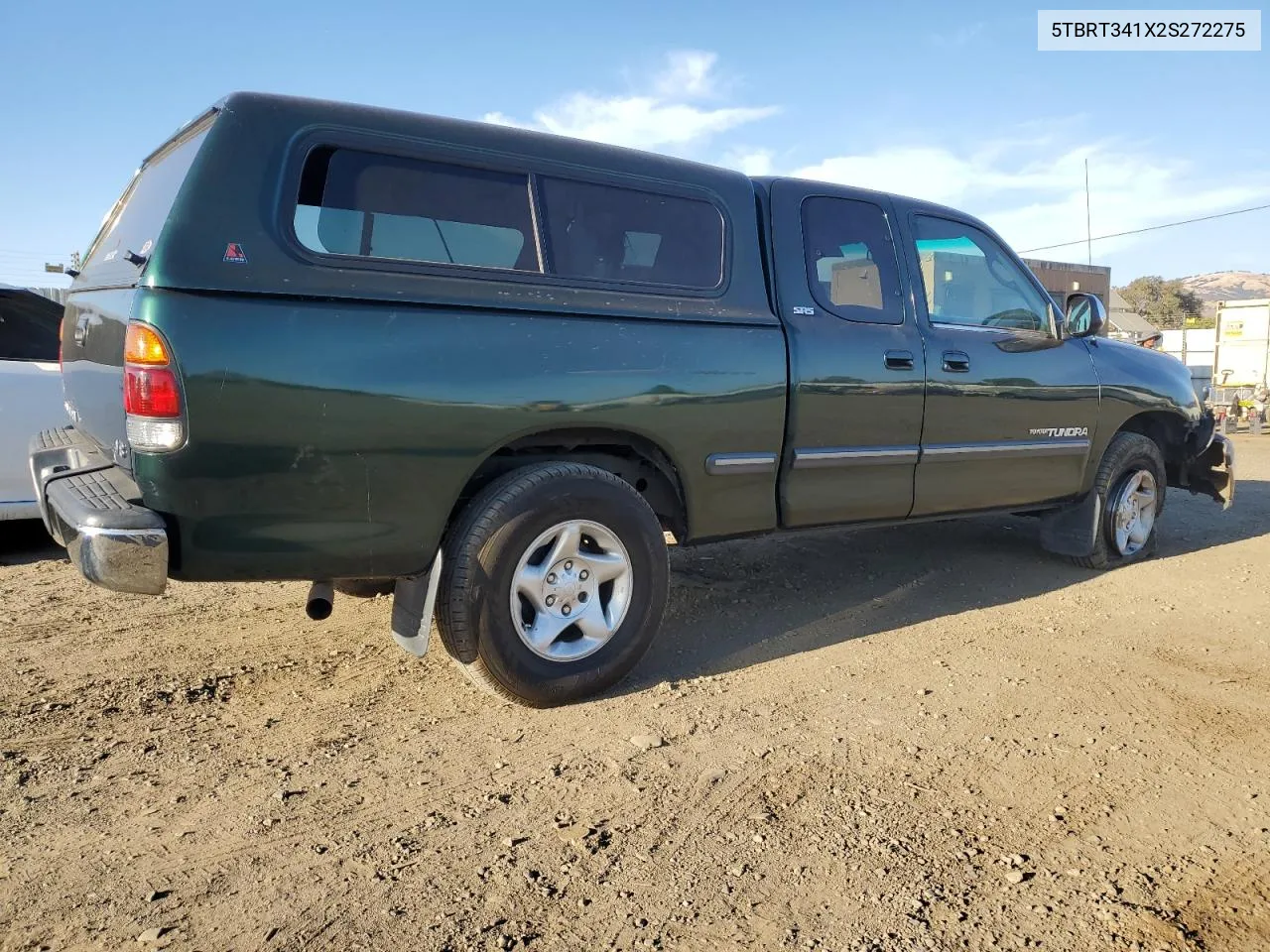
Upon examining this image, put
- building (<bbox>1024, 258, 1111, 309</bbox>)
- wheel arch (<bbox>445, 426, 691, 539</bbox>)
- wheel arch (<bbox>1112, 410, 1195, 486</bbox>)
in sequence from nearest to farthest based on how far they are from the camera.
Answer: wheel arch (<bbox>445, 426, 691, 539</bbox>) → wheel arch (<bbox>1112, 410, 1195, 486</bbox>) → building (<bbox>1024, 258, 1111, 309</bbox>)

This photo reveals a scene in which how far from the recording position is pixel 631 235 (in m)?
3.49

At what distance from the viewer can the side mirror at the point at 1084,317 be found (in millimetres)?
4879

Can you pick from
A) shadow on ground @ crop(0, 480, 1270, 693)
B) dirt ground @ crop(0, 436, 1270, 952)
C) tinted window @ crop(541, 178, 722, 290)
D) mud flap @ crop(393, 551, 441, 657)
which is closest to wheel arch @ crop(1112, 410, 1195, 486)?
shadow on ground @ crop(0, 480, 1270, 693)

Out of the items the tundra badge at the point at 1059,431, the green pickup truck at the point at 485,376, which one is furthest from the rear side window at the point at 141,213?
the tundra badge at the point at 1059,431

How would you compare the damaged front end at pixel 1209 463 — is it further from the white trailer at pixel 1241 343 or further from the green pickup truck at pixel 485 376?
the white trailer at pixel 1241 343

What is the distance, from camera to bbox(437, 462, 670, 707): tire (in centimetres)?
304

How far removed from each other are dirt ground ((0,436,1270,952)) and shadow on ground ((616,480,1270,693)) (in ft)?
0.14

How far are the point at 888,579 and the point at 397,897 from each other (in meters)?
3.62

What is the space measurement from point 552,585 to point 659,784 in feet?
2.77

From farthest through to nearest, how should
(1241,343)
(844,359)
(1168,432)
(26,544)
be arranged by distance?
(1241,343), (1168,432), (26,544), (844,359)

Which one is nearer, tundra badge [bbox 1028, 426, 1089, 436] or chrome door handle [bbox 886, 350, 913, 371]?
chrome door handle [bbox 886, 350, 913, 371]

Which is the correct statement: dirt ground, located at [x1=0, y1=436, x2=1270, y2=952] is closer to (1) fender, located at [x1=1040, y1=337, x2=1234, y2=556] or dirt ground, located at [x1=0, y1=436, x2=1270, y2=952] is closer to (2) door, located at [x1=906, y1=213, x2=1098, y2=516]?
(2) door, located at [x1=906, y1=213, x2=1098, y2=516]

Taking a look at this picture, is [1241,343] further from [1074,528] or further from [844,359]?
[844,359]

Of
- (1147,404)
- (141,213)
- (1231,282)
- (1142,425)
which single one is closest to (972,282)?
(1147,404)
